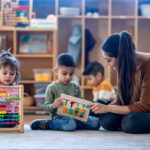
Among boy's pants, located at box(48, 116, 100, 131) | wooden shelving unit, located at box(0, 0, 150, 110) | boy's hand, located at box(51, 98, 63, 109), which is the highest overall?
wooden shelving unit, located at box(0, 0, 150, 110)

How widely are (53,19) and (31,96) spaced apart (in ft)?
3.26

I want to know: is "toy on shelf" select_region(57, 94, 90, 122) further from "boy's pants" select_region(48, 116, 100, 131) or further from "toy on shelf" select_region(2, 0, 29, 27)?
"toy on shelf" select_region(2, 0, 29, 27)

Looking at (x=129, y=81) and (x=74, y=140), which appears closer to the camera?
(x=74, y=140)

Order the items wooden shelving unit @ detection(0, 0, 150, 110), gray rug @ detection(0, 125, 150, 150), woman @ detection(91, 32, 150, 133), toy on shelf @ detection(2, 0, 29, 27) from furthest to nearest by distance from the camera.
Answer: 1. wooden shelving unit @ detection(0, 0, 150, 110)
2. toy on shelf @ detection(2, 0, 29, 27)
3. woman @ detection(91, 32, 150, 133)
4. gray rug @ detection(0, 125, 150, 150)

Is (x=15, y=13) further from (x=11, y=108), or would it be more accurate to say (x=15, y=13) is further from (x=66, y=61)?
(x=11, y=108)

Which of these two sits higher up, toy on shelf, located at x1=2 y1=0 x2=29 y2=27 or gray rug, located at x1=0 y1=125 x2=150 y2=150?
toy on shelf, located at x1=2 y1=0 x2=29 y2=27

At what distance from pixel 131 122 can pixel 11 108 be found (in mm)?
786

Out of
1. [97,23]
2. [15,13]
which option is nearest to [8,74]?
[15,13]

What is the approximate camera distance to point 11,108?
7.54ft

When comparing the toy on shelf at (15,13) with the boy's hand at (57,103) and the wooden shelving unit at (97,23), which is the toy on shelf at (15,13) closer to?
the wooden shelving unit at (97,23)

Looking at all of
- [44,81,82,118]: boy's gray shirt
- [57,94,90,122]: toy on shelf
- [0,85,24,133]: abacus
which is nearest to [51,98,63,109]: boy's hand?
[57,94,90,122]: toy on shelf

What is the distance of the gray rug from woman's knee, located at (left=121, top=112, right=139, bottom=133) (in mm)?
57

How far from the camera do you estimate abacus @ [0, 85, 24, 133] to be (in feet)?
7.20

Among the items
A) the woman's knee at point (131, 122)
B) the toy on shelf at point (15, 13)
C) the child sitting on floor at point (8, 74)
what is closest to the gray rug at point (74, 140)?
the woman's knee at point (131, 122)
